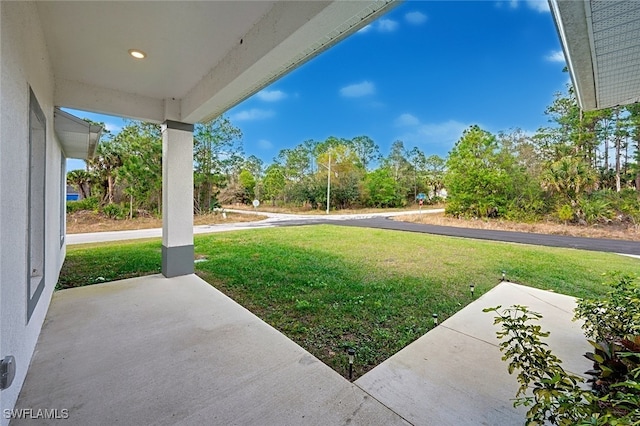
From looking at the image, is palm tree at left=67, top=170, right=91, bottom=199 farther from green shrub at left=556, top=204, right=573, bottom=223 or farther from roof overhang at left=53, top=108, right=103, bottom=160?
green shrub at left=556, top=204, right=573, bottom=223

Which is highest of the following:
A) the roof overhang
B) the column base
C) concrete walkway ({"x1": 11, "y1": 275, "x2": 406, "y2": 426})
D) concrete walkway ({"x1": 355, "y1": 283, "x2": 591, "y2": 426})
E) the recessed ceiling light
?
the recessed ceiling light

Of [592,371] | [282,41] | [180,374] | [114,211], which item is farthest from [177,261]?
[114,211]

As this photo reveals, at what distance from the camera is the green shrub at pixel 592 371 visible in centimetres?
97

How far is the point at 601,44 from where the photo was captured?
1.79 meters

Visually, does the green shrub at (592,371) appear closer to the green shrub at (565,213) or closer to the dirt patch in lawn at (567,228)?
the dirt patch in lawn at (567,228)

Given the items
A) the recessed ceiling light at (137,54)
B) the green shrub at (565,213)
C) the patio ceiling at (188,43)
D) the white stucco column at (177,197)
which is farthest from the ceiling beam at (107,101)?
the green shrub at (565,213)

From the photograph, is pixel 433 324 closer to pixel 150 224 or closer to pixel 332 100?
pixel 150 224

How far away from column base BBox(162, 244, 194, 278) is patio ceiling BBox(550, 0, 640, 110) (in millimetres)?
5015

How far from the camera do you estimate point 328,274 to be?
200 inches

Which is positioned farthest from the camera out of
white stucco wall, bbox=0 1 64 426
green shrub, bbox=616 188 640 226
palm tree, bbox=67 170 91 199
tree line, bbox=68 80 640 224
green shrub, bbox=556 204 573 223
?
palm tree, bbox=67 170 91 199

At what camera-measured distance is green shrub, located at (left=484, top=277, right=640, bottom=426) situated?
38.1 inches

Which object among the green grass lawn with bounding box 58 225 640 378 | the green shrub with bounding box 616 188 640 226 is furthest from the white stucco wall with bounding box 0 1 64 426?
the green shrub with bounding box 616 188 640 226

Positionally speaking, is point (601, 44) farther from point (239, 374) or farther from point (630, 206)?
point (630, 206)

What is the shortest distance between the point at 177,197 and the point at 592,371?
519cm
